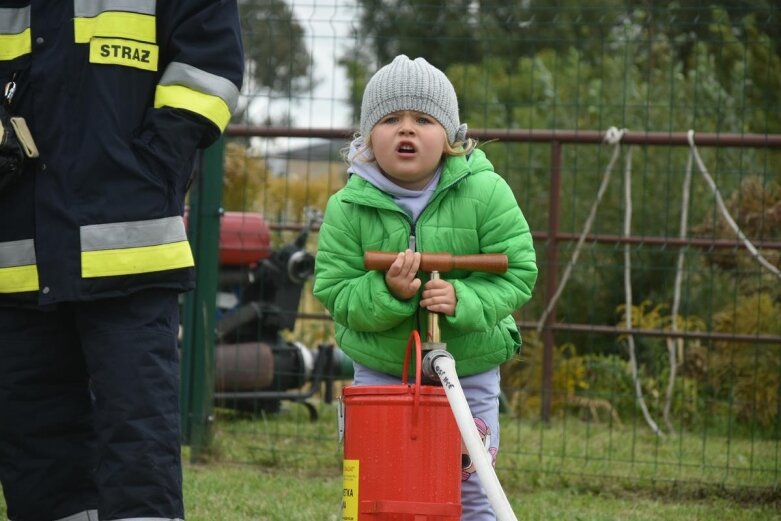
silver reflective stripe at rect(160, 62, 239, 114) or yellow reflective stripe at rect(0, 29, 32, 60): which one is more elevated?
yellow reflective stripe at rect(0, 29, 32, 60)

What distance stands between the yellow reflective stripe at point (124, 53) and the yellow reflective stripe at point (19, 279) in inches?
21.6

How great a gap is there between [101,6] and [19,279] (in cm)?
72

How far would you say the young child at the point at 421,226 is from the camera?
3.40 m

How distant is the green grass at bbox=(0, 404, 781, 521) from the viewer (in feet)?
16.0

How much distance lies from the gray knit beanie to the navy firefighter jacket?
374mm

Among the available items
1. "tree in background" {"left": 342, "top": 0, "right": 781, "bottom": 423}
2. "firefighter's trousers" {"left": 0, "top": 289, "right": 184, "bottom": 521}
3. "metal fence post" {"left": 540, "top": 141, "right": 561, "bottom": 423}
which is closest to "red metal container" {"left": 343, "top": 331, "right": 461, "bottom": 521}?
"firefighter's trousers" {"left": 0, "top": 289, "right": 184, "bottom": 521}

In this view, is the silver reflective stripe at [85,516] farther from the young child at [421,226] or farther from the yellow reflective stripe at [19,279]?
the young child at [421,226]

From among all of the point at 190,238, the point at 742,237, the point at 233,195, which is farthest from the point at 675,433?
the point at 233,195

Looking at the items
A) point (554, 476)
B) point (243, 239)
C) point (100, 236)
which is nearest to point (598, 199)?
point (554, 476)

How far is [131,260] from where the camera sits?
130 inches

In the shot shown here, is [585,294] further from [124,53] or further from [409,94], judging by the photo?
[124,53]

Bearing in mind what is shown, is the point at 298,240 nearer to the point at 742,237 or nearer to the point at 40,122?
the point at 742,237

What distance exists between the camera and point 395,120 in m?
3.45

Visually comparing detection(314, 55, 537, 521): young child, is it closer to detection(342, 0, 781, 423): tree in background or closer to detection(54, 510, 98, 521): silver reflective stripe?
detection(54, 510, 98, 521): silver reflective stripe
